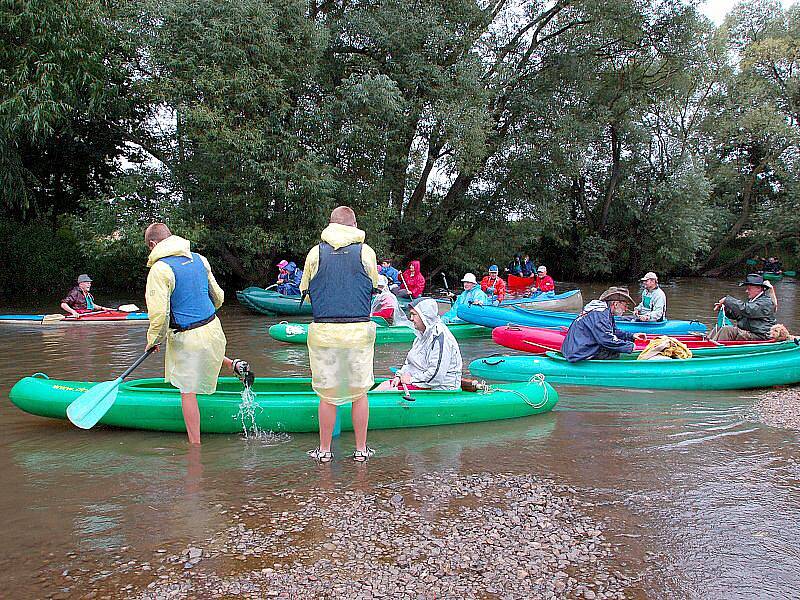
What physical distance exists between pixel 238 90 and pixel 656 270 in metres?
Answer: 18.6

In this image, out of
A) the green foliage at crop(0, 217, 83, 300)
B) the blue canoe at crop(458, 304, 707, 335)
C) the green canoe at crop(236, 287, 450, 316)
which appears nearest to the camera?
the blue canoe at crop(458, 304, 707, 335)

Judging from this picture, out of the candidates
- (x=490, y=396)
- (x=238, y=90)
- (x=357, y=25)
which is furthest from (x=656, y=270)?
(x=490, y=396)

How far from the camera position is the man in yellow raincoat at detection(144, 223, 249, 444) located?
5.01 m

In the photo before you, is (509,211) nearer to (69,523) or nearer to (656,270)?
(656,270)

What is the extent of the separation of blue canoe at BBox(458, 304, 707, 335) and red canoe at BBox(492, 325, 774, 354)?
1.25 meters

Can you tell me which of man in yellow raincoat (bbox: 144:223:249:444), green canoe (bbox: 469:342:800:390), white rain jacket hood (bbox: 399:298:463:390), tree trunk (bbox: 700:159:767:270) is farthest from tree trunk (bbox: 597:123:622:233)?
man in yellow raincoat (bbox: 144:223:249:444)

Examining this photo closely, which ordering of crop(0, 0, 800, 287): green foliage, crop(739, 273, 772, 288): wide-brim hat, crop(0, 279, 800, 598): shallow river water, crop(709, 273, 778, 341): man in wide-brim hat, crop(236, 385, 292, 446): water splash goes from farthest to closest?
crop(0, 0, 800, 287): green foliage < crop(709, 273, 778, 341): man in wide-brim hat < crop(739, 273, 772, 288): wide-brim hat < crop(236, 385, 292, 446): water splash < crop(0, 279, 800, 598): shallow river water

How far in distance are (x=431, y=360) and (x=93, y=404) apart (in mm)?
2851

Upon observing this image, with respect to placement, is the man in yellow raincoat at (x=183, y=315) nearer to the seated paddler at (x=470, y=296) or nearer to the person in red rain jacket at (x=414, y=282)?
the seated paddler at (x=470, y=296)

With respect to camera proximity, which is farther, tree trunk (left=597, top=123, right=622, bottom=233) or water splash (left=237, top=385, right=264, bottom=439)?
tree trunk (left=597, top=123, right=622, bottom=233)

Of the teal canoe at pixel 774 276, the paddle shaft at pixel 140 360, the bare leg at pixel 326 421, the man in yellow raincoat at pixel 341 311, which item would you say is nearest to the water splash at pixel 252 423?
the bare leg at pixel 326 421

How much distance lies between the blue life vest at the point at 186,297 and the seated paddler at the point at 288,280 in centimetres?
1005

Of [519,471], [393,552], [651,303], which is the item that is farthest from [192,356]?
[651,303]

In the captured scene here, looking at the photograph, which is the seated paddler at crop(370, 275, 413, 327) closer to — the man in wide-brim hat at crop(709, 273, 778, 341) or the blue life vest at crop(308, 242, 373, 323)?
the man in wide-brim hat at crop(709, 273, 778, 341)
